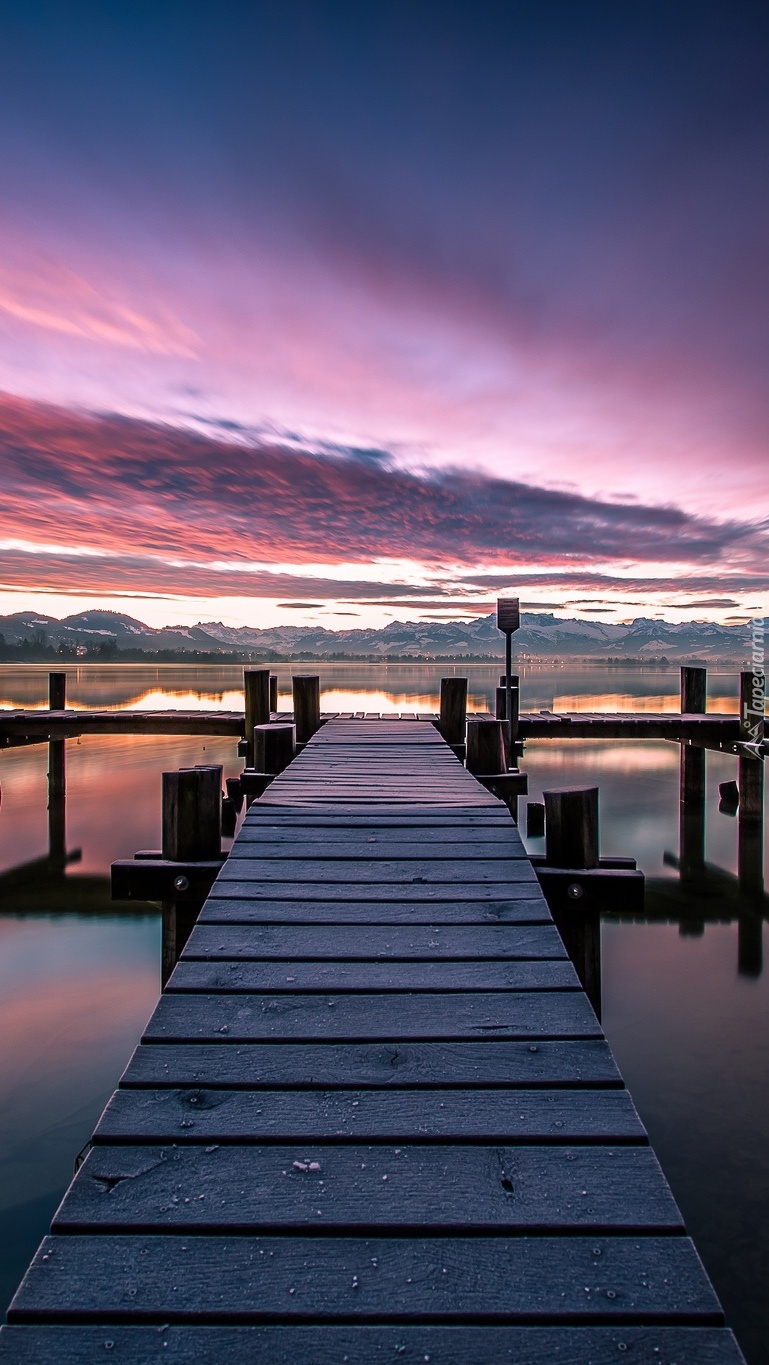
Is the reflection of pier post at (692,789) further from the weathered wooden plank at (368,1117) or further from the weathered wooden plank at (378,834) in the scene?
the weathered wooden plank at (368,1117)

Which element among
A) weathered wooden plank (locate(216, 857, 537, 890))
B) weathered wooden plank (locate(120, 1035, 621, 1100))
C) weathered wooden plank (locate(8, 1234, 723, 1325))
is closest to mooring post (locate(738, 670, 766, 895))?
weathered wooden plank (locate(216, 857, 537, 890))

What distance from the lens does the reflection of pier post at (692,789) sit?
1264 centimetres

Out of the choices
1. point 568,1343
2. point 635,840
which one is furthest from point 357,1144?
point 635,840

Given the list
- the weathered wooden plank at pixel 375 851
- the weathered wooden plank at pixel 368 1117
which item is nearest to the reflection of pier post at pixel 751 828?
the weathered wooden plank at pixel 375 851

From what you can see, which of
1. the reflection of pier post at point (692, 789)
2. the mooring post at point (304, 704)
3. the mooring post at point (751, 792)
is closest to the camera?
the mooring post at point (304, 704)

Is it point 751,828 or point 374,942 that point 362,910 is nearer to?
point 374,942

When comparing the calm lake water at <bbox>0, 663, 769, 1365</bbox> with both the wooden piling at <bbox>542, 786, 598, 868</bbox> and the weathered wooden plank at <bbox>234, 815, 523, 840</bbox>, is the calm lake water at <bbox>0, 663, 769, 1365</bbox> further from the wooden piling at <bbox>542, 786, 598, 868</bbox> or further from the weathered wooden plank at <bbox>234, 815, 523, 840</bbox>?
the weathered wooden plank at <bbox>234, 815, 523, 840</bbox>

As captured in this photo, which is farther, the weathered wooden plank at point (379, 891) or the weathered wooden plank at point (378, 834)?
the weathered wooden plank at point (378, 834)

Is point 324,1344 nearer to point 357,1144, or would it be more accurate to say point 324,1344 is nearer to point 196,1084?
point 357,1144

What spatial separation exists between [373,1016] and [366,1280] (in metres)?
0.95

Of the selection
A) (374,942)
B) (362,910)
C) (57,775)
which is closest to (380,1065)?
(374,942)

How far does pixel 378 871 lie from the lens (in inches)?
148

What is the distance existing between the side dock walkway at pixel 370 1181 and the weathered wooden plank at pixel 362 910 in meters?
0.07

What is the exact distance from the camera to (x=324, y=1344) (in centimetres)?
139
